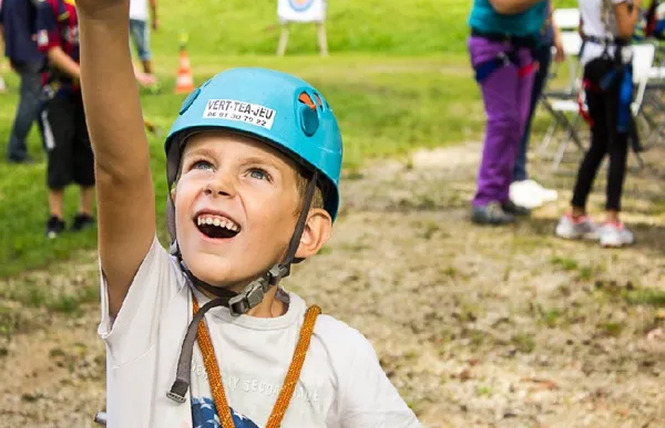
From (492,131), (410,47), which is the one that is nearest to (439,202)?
(492,131)

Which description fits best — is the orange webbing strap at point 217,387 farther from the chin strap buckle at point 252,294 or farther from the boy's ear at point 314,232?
the boy's ear at point 314,232

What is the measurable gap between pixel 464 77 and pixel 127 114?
1724 centimetres

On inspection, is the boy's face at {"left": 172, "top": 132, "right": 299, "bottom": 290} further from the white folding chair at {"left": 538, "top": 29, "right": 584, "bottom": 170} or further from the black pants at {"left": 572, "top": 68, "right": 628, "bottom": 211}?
the white folding chair at {"left": 538, "top": 29, "right": 584, "bottom": 170}

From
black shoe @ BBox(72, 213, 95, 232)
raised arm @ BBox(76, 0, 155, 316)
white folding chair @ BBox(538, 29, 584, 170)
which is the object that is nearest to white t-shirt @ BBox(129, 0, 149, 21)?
white folding chair @ BBox(538, 29, 584, 170)

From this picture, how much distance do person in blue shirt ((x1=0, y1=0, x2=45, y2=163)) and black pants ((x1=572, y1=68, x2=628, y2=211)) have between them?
491 centimetres

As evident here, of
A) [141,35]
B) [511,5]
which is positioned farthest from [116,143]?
[141,35]

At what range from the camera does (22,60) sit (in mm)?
9688

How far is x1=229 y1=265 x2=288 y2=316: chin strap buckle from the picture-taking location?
214 cm

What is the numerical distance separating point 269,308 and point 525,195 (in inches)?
225

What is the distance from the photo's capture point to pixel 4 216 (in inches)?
296

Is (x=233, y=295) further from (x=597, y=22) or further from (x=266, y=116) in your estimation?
(x=597, y=22)

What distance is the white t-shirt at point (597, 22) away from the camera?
655cm

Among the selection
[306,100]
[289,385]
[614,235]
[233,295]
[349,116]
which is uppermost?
[306,100]

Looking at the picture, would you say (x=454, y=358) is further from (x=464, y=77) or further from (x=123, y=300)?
(x=464, y=77)
